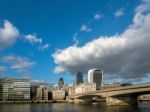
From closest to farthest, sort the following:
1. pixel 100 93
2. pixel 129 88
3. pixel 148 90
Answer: pixel 148 90, pixel 129 88, pixel 100 93

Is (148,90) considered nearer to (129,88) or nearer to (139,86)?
(139,86)

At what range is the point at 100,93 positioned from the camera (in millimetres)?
181125

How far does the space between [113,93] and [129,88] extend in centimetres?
1928

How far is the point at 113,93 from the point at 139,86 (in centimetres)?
2919

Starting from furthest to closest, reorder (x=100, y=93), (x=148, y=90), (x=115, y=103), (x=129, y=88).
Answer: (x=100, y=93) < (x=115, y=103) < (x=129, y=88) < (x=148, y=90)

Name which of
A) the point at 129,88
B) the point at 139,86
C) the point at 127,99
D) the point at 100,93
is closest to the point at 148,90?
the point at 139,86

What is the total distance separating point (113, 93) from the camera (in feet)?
512

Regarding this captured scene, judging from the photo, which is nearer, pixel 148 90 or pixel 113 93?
pixel 148 90

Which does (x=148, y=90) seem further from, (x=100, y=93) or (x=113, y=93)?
(x=100, y=93)

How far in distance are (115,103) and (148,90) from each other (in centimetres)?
3401

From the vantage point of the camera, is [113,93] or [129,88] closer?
[129,88]

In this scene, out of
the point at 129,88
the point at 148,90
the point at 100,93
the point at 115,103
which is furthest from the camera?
the point at 100,93

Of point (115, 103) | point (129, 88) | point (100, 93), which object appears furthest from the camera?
point (100, 93)

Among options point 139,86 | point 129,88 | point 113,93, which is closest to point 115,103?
point 113,93
